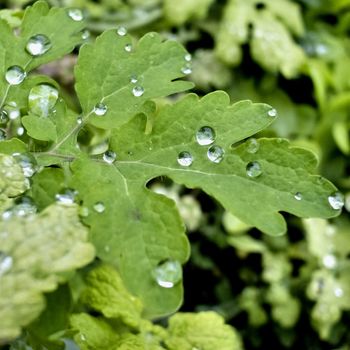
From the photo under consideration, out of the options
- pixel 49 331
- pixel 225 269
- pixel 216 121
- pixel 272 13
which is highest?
pixel 216 121

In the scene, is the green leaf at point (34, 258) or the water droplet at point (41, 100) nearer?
the green leaf at point (34, 258)

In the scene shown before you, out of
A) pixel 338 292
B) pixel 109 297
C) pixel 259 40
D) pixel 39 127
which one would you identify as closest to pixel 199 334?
pixel 109 297

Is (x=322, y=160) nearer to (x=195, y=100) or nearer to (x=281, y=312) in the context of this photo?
(x=281, y=312)

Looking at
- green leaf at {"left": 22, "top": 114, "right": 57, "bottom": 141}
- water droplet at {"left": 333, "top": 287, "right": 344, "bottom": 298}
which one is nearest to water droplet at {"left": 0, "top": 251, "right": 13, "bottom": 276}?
green leaf at {"left": 22, "top": 114, "right": 57, "bottom": 141}

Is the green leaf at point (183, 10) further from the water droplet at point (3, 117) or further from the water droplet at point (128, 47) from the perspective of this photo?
the water droplet at point (3, 117)

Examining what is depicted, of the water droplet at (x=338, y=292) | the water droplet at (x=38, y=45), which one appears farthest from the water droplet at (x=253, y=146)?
the water droplet at (x=338, y=292)

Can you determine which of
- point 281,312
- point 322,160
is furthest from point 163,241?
point 322,160
